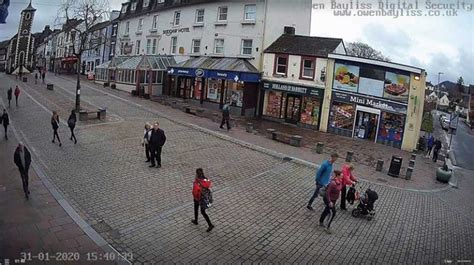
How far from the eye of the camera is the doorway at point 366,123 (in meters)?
22.5

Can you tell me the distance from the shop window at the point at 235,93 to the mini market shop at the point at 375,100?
682 cm

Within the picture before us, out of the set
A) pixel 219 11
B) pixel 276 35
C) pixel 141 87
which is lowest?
pixel 141 87

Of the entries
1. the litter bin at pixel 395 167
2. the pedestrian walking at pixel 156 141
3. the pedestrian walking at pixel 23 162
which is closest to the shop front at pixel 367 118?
the litter bin at pixel 395 167

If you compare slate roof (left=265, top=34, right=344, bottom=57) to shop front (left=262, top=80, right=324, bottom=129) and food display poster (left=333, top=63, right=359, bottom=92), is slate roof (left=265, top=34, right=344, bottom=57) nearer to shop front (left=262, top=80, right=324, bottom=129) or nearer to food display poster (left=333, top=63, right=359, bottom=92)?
food display poster (left=333, top=63, right=359, bottom=92)

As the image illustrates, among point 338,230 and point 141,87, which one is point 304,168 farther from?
point 141,87

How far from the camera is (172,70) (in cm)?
3195

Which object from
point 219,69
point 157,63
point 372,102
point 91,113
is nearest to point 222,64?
point 219,69

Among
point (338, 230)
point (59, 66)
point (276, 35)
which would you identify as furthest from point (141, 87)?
point (59, 66)

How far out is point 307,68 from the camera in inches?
977

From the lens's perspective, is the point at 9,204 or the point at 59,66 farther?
the point at 59,66

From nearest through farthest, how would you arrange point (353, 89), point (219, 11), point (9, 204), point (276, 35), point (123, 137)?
point (9, 204), point (123, 137), point (353, 89), point (276, 35), point (219, 11)

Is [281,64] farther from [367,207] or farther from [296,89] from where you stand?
[367,207]

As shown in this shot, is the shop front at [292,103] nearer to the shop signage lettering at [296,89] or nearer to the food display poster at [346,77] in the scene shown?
the shop signage lettering at [296,89]

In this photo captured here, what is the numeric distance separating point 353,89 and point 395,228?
1548 centimetres
